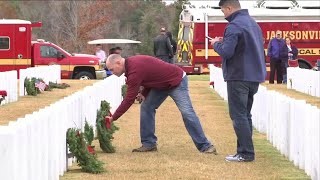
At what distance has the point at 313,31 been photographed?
4391 cm

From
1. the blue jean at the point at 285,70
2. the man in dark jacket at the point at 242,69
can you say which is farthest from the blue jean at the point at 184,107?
the blue jean at the point at 285,70

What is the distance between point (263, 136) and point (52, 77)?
1925 cm

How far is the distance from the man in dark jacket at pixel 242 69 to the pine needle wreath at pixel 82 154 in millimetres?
1956

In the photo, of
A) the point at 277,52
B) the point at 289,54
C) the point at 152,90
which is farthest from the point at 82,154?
the point at 289,54

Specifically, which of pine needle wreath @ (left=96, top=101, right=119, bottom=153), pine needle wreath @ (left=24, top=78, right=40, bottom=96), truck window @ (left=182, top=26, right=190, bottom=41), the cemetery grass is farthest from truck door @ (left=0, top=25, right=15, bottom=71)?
pine needle wreath @ (left=96, top=101, right=119, bottom=153)

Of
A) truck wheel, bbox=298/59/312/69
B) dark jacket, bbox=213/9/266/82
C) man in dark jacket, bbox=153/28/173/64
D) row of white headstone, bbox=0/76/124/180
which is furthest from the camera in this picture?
truck wheel, bbox=298/59/312/69

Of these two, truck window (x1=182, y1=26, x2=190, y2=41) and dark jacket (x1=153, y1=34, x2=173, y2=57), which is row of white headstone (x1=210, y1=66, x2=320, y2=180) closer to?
dark jacket (x1=153, y1=34, x2=173, y2=57)

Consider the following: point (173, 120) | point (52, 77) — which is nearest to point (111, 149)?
point (173, 120)

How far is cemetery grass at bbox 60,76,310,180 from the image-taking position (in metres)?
11.4

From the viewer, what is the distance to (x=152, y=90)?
534 inches

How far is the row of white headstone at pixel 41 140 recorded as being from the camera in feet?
25.8

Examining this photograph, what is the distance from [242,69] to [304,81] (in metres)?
19.2

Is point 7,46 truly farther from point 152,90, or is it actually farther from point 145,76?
point 145,76

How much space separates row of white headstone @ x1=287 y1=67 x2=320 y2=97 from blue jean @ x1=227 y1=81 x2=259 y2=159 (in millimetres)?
16506
